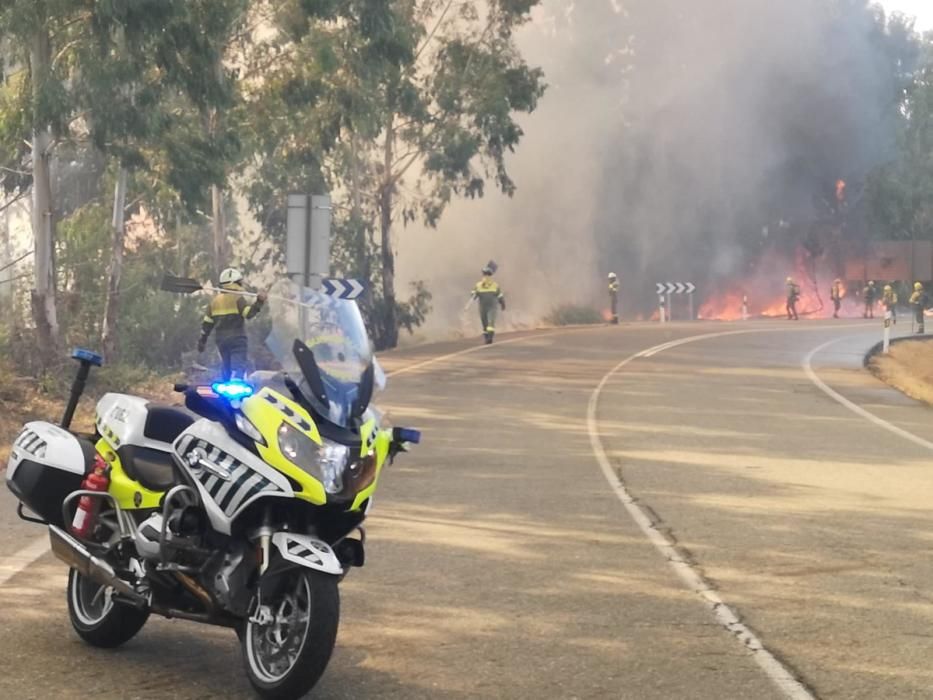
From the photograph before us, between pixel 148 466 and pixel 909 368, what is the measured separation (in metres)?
28.4

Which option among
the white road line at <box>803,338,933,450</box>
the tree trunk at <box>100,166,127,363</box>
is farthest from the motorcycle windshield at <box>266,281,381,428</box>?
the tree trunk at <box>100,166,127,363</box>

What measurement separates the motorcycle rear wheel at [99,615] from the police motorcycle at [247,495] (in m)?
0.01

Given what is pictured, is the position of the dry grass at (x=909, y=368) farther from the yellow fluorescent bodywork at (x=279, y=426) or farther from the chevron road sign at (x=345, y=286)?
the yellow fluorescent bodywork at (x=279, y=426)

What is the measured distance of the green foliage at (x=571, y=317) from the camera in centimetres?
5369

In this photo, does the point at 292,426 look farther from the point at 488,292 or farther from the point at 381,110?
the point at 381,110

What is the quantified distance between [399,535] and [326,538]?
4274 millimetres

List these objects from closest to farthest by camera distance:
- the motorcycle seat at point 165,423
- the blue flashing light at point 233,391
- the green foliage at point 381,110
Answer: the blue flashing light at point 233,391 → the motorcycle seat at point 165,423 → the green foliage at point 381,110

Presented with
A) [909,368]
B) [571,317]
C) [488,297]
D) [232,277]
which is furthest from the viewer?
[571,317]

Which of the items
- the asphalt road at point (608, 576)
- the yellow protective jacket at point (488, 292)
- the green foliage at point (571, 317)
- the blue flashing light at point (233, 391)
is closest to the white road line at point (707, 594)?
the asphalt road at point (608, 576)

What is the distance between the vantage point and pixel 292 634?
5656 mm

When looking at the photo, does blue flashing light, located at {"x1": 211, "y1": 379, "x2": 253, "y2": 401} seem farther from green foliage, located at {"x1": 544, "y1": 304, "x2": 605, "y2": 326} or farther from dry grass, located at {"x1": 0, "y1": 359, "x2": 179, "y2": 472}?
green foliage, located at {"x1": 544, "y1": 304, "x2": 605, "y2": 326}

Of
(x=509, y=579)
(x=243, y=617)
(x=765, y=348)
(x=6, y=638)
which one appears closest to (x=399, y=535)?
(x=509, y=579)

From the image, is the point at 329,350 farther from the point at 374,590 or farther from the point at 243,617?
the point at 374,590

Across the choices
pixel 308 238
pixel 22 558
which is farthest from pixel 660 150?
pixel 22 558
